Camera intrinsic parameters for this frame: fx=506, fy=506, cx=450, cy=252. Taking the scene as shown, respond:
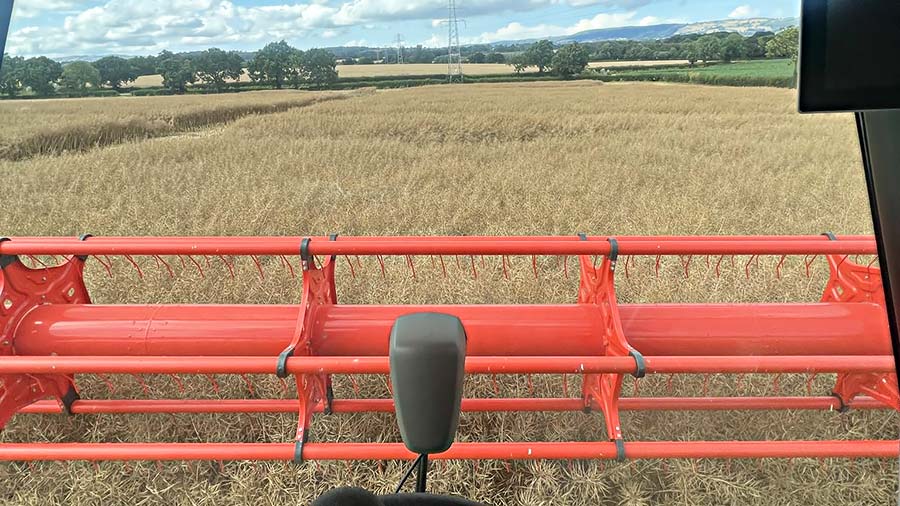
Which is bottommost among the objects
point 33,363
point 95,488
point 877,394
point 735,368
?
point 95,488

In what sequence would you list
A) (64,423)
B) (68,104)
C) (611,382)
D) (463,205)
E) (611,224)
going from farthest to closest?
(68,104), (463,205), (611,224), (64,423), (611,382)

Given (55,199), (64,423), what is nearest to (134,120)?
(55,199)

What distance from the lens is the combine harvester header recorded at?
1.42 m

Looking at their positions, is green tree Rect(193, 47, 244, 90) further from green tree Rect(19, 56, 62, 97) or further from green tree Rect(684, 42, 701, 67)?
green tree Rect(684, 42, 701, 67)

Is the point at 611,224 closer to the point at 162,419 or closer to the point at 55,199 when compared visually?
the point at 162,419

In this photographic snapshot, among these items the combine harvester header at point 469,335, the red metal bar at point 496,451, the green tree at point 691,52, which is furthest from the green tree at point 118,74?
the green tree at point 691,52

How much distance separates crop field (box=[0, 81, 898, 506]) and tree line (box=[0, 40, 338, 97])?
0.84m

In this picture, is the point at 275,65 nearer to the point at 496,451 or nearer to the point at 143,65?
the point at 143,65

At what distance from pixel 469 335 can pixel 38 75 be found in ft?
8.61

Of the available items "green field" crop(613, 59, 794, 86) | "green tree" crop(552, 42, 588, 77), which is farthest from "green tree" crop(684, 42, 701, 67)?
"green tree" crop(552, 42, 588, 77)

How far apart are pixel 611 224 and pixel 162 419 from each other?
2830mm

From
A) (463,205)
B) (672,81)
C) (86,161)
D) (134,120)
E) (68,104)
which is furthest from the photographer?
(672,81)

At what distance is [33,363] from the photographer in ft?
4.36

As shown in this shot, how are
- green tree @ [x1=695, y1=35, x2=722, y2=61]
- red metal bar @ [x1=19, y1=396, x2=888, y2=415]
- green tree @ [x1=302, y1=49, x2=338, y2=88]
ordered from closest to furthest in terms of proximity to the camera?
1. red metal bar @ [x1=19, y1=396, x2=888, y2=415]
2. green tree @ [x1=695, y1=35, x2=722, y2=61]
3. green tree @ [x1=302, y1=49, x2=338, y2=88]
